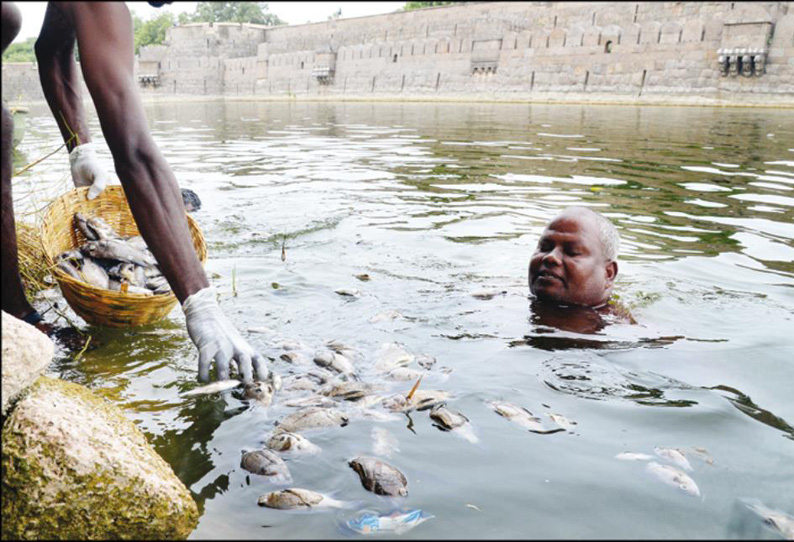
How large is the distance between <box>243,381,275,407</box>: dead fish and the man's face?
80.1 inches

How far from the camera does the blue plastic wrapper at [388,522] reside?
5.28ft

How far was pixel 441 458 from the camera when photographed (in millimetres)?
1998

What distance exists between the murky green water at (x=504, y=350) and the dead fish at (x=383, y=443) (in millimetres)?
28

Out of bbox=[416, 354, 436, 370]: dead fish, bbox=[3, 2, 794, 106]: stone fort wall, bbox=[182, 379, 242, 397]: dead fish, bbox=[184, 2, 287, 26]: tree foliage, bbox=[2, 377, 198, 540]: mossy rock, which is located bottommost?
bbox=[416, 354, 436, 370]: dead fish

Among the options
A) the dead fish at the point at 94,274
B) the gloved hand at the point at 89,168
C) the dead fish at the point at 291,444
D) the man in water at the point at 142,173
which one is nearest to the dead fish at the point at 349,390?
the man in water at the point at 142,173

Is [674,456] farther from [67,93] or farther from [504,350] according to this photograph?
[67,93]

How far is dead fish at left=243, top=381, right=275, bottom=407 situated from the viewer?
94.6 inches

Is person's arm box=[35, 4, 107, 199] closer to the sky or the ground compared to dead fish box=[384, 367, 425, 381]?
closer to the sky

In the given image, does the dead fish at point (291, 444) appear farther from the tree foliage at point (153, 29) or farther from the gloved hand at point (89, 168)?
the tree foliage at point (153, 29)

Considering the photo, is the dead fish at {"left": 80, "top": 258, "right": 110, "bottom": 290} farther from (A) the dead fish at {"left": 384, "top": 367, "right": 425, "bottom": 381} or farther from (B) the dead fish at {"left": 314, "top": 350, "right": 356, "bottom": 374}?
(A) the dead fish at {"left": 384, "top": 367, "right": 425, "bottom": 381}

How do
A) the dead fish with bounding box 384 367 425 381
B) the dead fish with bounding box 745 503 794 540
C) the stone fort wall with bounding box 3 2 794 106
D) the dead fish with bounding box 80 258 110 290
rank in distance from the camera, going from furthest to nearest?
the stone fort wall with bounding box 3 2 794 106
the dead fish with bounding box 80 258 110 290
the dead fish with bounding box 384 367 425 381
the dead fish with bounding box 745 503 794 540

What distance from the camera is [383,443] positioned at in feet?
6.81

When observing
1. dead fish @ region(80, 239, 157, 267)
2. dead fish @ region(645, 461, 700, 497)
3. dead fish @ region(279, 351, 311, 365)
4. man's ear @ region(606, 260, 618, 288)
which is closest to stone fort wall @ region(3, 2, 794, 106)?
dead fish @ region(80, 239, 157, 267)

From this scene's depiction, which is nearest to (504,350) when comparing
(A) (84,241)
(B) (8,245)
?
(B) (8,245)
